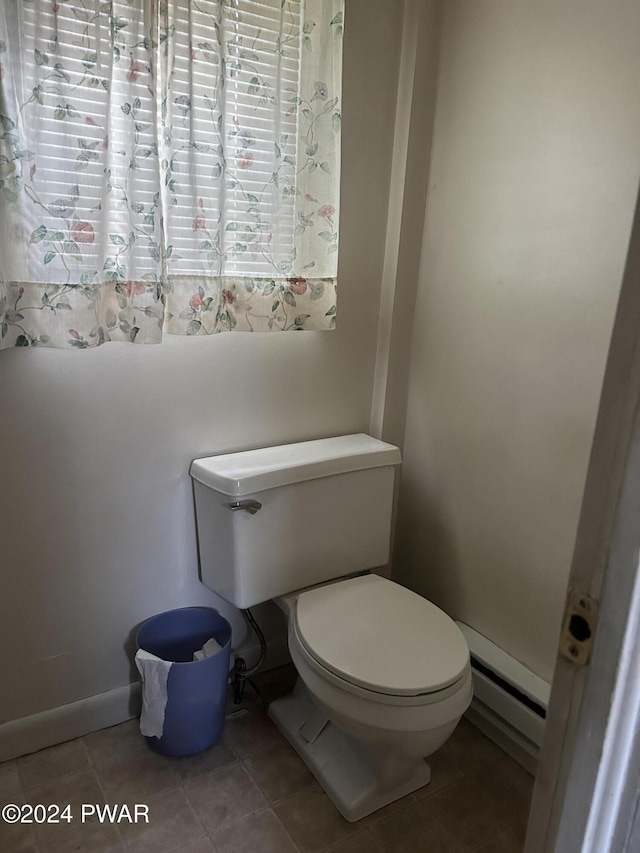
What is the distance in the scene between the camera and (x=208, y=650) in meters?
1.72

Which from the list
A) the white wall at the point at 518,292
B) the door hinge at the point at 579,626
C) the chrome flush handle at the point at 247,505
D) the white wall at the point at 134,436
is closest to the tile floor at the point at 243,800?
the white wall at the point at 134,436

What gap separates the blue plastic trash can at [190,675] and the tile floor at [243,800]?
0.07 metres

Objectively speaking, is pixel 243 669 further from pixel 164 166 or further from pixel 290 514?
pixel 164 166

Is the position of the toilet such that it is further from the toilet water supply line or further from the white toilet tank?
the toilet water supply line

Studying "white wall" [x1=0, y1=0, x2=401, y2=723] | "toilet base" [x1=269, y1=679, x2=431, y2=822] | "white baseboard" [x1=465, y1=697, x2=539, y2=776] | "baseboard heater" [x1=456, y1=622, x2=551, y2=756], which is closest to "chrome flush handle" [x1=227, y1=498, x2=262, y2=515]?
"white wall" [x1=0, y1=0, x2=401, y2=723]

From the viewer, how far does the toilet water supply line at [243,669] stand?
1.83 m

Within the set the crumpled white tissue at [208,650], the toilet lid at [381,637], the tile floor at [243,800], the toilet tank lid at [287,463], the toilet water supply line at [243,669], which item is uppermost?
the toilet tank lid at [287,463]

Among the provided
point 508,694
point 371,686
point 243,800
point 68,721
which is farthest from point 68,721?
point 508,694

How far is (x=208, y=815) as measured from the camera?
1.50m

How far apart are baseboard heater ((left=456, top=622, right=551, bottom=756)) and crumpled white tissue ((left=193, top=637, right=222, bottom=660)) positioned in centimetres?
73

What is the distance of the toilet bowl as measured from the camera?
1324 millimetres

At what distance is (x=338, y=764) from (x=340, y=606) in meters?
0.42

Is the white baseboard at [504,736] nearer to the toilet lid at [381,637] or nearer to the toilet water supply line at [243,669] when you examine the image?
the toilet lid at [381,637]

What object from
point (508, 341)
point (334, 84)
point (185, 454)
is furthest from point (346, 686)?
point (334, 84)
